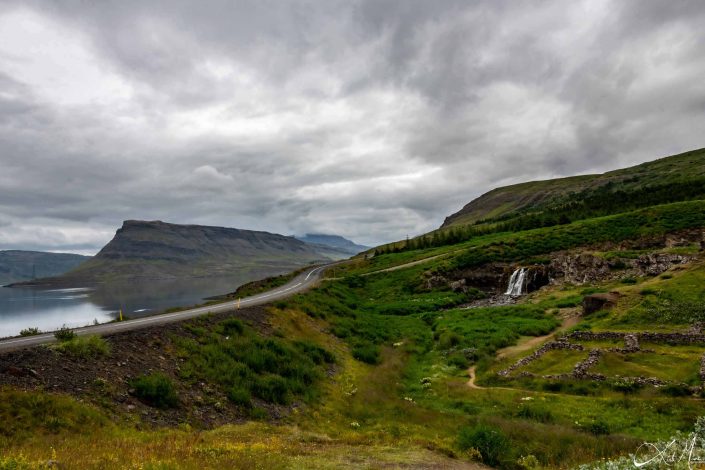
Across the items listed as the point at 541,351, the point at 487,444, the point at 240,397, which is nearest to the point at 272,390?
the point at 240,397

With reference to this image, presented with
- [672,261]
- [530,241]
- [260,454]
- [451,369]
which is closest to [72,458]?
[260,454]

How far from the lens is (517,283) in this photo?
6456 centimetres

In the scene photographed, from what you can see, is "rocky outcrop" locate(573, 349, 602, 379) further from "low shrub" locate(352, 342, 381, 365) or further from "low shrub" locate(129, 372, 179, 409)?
"low shrub" locate(129, 372, 179, 409)

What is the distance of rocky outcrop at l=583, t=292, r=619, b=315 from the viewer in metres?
36.2

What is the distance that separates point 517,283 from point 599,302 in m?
27.7

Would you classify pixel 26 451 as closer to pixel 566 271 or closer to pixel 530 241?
pixel 566 271

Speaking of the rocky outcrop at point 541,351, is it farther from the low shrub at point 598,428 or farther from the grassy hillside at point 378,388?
the low shrub at point 598,428

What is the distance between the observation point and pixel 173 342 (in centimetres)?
2328

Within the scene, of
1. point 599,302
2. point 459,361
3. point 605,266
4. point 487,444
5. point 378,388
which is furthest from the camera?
point 605,266

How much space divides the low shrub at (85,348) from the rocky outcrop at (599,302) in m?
38.5

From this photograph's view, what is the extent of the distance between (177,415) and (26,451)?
6.44 meters

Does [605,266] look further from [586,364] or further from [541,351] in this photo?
[586,364]

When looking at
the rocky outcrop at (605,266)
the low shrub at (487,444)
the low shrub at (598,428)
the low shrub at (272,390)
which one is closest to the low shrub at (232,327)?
the low shrub at (272,390)

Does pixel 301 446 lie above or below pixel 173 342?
below
